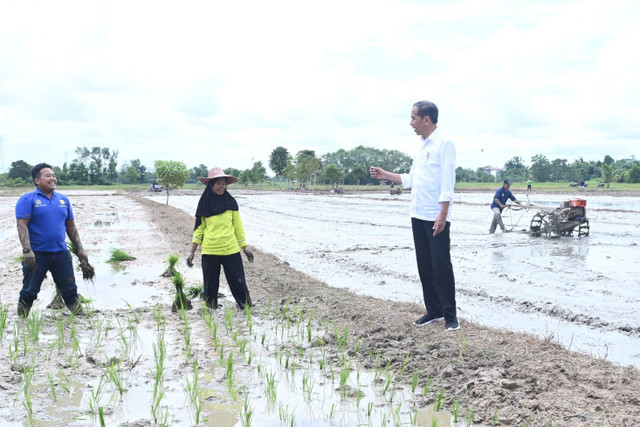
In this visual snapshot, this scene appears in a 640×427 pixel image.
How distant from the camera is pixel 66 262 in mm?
6391

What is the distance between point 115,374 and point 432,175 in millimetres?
3276

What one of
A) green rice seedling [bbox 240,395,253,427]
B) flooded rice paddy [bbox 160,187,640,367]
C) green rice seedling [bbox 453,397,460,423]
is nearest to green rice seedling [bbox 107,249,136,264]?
flooded rice paddy [bbox 160,187,640,367]

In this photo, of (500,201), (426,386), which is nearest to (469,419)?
(426,386)

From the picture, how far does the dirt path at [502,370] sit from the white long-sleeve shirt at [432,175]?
1.21 metres

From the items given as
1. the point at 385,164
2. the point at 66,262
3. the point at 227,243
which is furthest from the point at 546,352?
the point at 385,164

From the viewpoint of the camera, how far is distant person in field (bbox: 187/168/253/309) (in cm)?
652

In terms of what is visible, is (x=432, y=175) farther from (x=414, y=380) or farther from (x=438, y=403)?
(x=438, y=403)

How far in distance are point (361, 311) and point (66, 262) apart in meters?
3.52

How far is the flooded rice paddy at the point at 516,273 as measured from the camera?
21.0 feet

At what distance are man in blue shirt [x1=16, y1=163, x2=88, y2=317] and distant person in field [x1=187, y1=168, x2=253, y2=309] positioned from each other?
1.45 meters

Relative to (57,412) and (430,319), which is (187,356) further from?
(430,319)

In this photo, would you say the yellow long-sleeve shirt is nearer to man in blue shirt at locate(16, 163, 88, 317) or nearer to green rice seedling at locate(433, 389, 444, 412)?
man in blue shirt at locate(16, 163, 88, 317)

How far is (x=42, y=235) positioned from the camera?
20.1ft

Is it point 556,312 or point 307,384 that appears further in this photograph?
point 556,312
